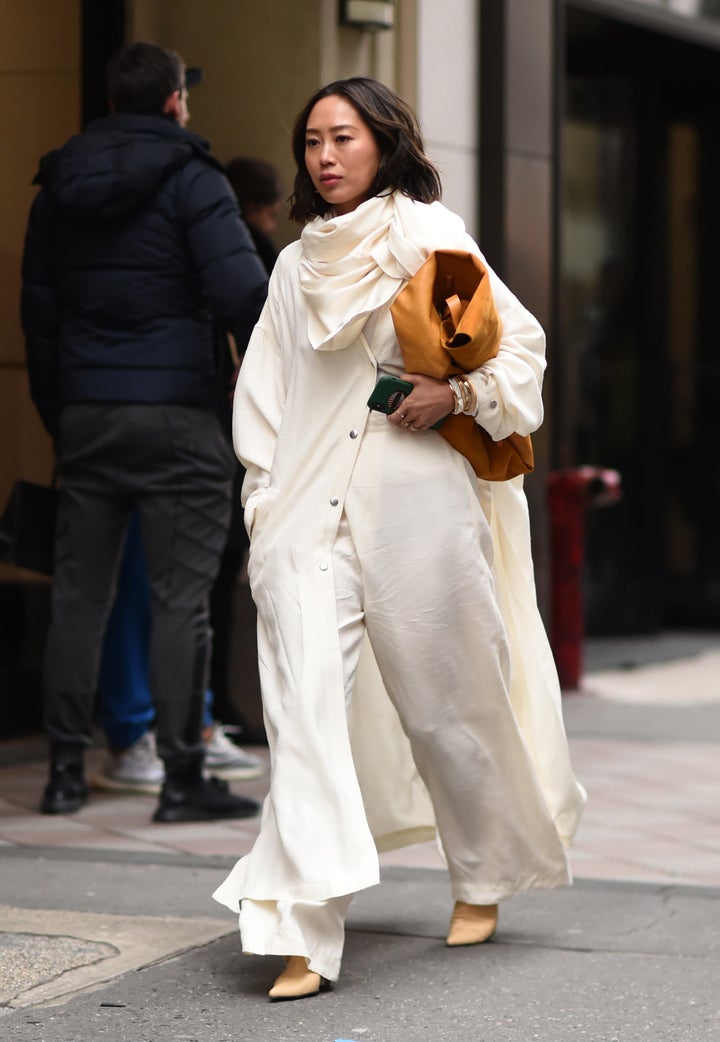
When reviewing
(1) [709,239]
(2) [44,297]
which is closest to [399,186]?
(2) [44,297]

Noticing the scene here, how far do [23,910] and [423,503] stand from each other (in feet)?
4.54

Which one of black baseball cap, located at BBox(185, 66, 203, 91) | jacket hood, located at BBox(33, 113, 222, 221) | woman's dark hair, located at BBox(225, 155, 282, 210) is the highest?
black baseball cap, located at BBox(185, 66, 203, 91)

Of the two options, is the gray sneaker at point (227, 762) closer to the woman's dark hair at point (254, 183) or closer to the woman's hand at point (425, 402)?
the woman's dark hair at point (254, 183)

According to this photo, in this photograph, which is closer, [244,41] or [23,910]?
[23,910]

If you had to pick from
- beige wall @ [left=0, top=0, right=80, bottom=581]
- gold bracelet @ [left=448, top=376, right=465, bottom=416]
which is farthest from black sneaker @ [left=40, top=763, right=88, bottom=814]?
gold bracelet @ [left=448, top=376, right=465, bottom=416]

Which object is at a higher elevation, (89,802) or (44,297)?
(44,297)

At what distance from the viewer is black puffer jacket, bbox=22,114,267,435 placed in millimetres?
5621

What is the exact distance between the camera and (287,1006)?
3.78 m

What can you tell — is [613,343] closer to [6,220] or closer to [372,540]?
[6,220]

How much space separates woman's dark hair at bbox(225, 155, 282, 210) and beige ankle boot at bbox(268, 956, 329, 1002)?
3.45 meters

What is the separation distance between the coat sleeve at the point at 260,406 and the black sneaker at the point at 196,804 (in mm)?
1779

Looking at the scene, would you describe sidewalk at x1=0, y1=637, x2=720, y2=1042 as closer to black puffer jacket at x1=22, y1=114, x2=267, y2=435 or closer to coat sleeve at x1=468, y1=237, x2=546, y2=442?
coat sleeve at x1=468, y1=237, x2=546, y2=442

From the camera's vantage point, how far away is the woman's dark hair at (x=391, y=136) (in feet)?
13.3

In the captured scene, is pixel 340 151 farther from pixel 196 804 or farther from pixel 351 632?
pixel 196 804
